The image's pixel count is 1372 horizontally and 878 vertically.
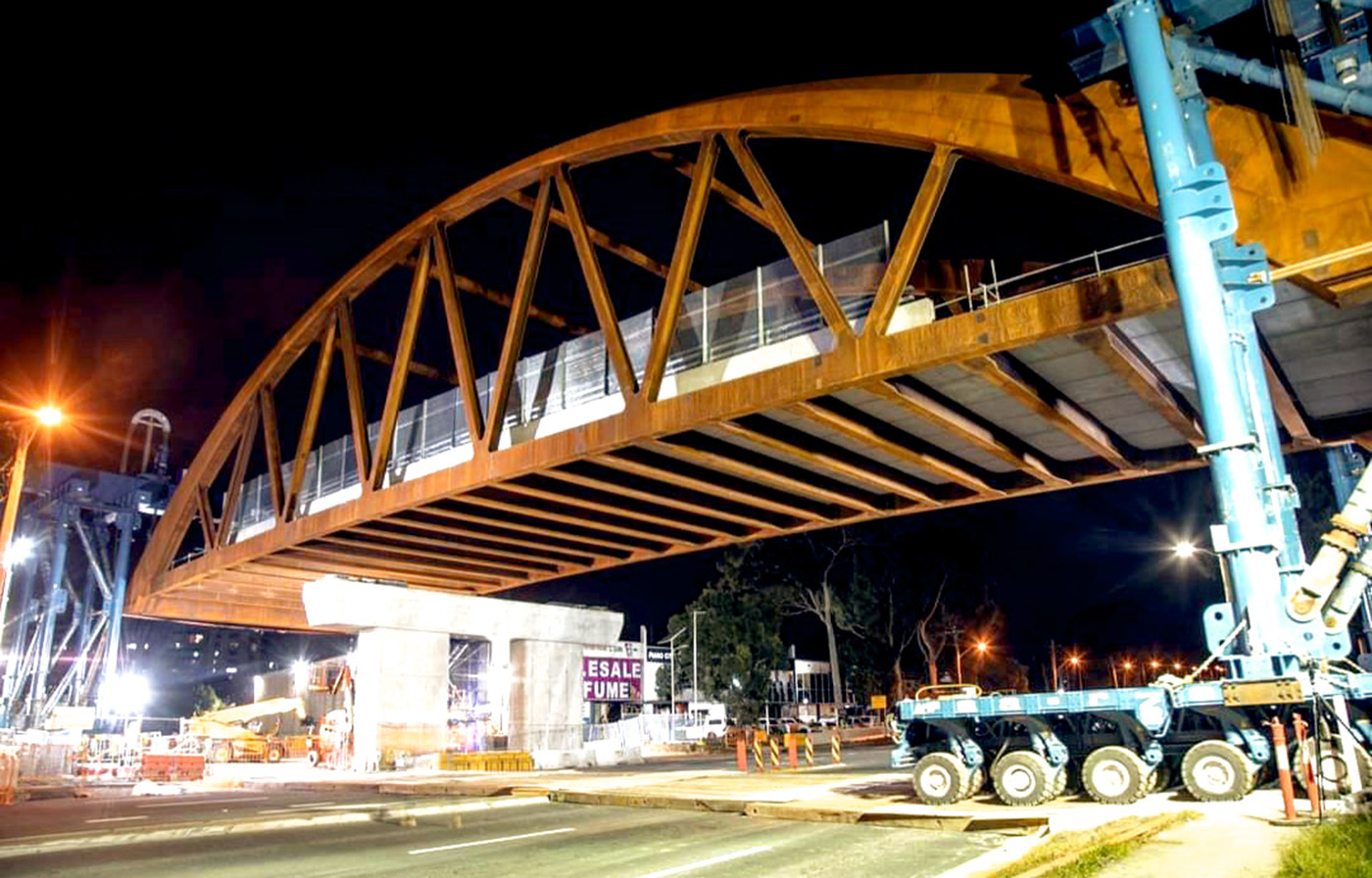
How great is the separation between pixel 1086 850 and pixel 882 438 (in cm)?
1088

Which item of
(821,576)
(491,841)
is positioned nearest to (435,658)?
(491,841)

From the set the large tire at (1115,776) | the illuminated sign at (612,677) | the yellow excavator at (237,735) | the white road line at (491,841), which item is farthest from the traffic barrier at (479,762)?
the large tire at (1115,776)

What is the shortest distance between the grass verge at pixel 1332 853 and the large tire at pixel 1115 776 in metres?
4.63

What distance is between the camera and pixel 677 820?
14859 millimetres

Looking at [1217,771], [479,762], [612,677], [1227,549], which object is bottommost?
[479,762]

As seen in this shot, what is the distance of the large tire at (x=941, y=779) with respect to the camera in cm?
1479

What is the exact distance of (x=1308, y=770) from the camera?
10.4 m

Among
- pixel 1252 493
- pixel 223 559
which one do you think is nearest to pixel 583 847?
pixel 1252 493

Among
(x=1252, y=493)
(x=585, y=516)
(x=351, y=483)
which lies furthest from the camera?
(x=351, y=483)

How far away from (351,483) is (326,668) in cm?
2808

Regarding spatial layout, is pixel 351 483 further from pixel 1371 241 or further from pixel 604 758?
pixel 1371 241

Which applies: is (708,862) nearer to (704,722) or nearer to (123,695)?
(704,722)

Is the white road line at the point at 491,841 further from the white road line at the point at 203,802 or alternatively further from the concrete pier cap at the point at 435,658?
the concrete pier cap at the point at 435,658

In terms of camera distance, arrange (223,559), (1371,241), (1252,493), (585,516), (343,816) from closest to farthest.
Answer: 1. (1252,493)
2. (1371,241)
3. (343,816)
4. (585,516)
5. (223,559)
